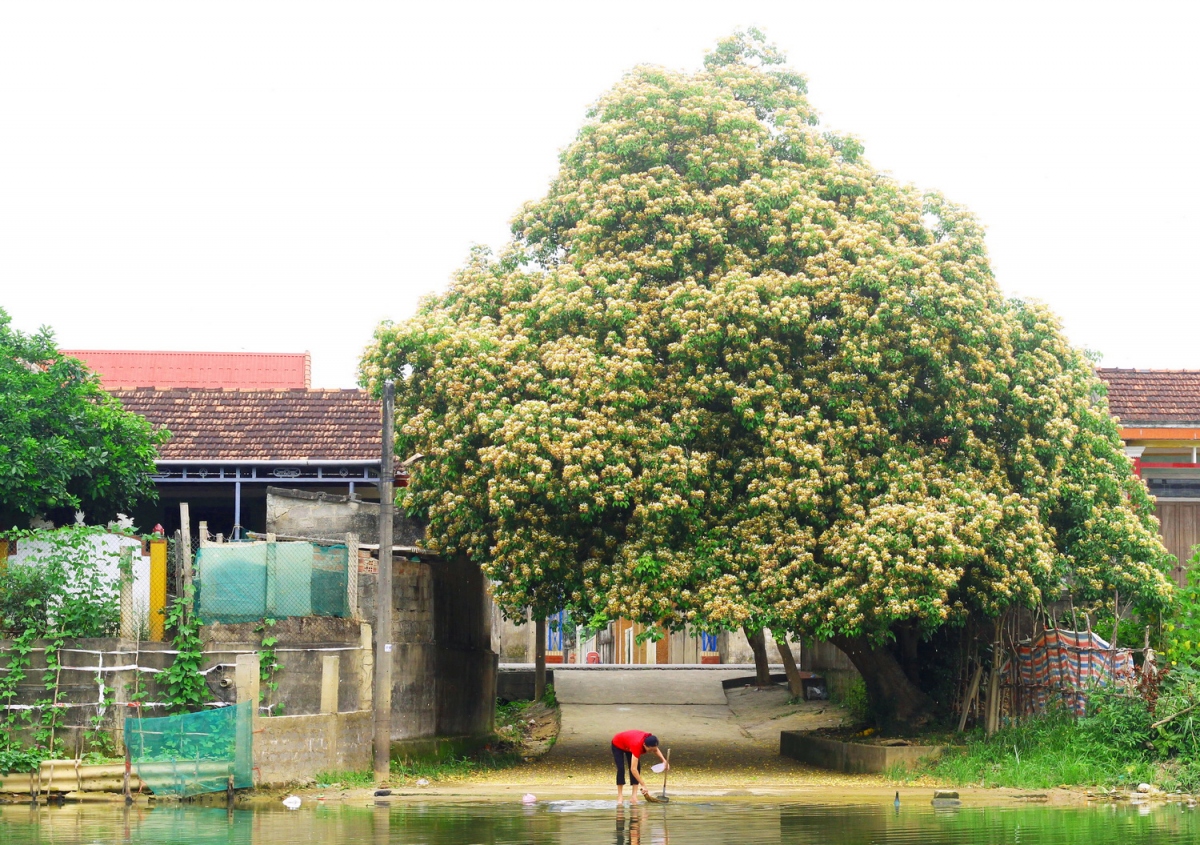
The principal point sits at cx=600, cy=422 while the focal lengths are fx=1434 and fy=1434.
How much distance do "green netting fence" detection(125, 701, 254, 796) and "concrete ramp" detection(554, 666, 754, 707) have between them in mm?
16449

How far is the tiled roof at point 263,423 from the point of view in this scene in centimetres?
2917

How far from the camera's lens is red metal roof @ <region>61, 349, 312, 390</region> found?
3906 centimetres

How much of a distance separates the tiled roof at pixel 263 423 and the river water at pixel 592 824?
427 inches

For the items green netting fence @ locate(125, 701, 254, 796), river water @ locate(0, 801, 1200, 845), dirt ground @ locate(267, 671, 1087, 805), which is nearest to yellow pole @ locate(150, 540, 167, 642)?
green netting fence @ locate(125, 701, 254, 796)

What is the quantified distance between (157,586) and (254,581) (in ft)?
4.76

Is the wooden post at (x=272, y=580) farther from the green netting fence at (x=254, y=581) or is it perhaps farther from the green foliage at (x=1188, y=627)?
the green foliage at (x=1188, y=627)

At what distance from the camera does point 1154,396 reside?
30.1m

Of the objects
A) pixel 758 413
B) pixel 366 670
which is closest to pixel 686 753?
pixel 366 670

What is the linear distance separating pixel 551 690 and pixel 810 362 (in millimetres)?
16023

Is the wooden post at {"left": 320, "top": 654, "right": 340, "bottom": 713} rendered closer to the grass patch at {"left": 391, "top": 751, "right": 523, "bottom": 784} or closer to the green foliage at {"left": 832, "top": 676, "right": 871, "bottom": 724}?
the grass patch at {"left": 391, "top": 751, "right": 523, "bottom": 784}

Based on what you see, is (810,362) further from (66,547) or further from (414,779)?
(66,547)

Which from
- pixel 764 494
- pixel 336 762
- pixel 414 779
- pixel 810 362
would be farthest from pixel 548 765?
pixel 810 362

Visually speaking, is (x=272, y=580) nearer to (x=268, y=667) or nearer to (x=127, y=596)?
(x=268, y=667)

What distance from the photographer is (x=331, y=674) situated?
21.2 meters
